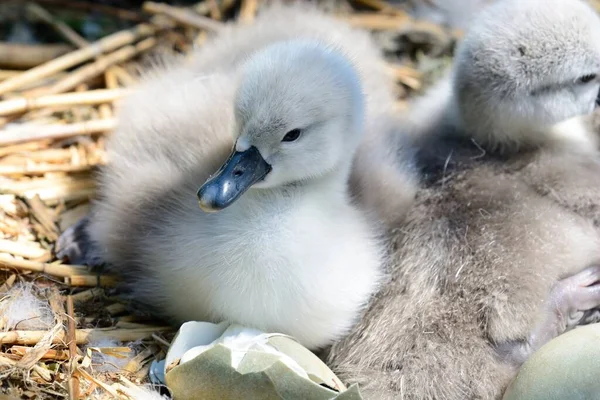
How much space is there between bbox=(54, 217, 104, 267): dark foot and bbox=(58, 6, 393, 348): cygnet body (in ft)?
0.15

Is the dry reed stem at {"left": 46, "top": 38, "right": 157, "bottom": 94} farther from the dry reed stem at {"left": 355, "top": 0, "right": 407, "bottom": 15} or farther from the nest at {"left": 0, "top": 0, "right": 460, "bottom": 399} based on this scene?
the dry reed stem at {"left": 355, "top": 0, "right": 407, "bottom": 15}

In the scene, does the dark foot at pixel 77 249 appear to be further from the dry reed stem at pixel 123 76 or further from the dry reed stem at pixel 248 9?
the dry reed stem at pixel 248 9

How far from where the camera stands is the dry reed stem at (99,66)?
296cm

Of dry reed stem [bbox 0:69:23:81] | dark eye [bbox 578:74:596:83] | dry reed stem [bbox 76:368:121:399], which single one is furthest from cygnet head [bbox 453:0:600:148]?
dry reed stem [bbox 0:69:23:81]

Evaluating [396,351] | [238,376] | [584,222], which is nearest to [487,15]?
[584,222]

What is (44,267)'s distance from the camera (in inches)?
91.9

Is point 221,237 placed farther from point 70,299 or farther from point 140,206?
point 70,299

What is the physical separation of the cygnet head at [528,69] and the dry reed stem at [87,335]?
1.06 m

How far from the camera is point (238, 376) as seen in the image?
1.87 m

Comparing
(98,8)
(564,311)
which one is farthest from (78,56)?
(564,311)

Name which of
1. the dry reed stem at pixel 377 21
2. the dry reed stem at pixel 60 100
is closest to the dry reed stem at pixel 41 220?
the dry reed stem at pixel 60 100

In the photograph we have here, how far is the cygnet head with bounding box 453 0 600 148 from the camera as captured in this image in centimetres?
233

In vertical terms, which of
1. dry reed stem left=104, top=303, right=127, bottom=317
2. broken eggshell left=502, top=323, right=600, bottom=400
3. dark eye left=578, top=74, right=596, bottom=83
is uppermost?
dark eye left=578, top=74, right=596, bottom=83

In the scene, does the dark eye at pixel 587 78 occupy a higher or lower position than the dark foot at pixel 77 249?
higher
